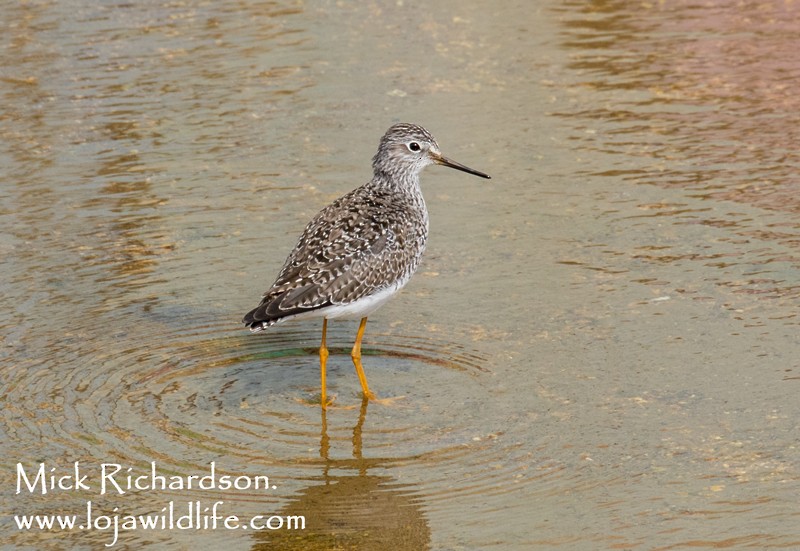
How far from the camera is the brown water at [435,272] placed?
23.4 feet

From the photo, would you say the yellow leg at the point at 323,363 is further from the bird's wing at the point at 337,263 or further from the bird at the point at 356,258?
the bird's wing at the point at 337,263

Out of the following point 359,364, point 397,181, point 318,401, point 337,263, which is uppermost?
point 397,181

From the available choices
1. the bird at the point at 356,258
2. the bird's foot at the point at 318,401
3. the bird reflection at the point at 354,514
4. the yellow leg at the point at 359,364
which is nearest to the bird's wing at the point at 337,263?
the bird at the point at 356,258

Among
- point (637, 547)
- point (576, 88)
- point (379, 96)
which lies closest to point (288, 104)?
point (379, 96)

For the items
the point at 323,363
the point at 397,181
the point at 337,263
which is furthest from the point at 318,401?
the point at 397,181

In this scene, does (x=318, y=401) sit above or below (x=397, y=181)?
below

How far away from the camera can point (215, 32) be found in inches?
647

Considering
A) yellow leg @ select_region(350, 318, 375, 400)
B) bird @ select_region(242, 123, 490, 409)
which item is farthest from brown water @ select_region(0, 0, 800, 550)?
bird @ select_region(242, 123, 490, 409)

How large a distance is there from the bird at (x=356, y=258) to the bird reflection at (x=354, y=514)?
1051 mm

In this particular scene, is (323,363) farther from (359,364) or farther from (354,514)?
(354,514)

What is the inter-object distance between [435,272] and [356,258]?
1803 mm

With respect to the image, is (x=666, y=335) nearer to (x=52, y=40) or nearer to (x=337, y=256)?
(x=337, y=256)

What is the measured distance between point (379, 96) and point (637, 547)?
8.37 metres

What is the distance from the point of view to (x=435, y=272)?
10.3 meters
